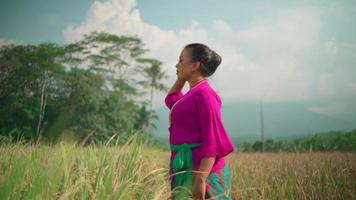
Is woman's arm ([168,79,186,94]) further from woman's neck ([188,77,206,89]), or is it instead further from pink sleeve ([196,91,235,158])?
pink sleeve ([196,91,235,158])

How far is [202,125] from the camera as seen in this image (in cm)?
206

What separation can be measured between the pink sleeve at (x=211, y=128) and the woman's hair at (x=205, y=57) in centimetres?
18

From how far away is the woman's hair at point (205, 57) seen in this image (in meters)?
2.19

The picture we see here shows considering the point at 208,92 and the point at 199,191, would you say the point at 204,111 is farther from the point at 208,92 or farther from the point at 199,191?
the point at 199,191

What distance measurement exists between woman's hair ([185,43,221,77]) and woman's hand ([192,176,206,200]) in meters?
0.63

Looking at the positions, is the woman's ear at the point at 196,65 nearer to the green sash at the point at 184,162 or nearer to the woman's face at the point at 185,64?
the woman's face at the point at 185,64

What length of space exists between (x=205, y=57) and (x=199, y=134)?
0.45 metres

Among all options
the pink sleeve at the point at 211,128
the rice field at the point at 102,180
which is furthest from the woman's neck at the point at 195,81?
the rice field at the point at 102,180

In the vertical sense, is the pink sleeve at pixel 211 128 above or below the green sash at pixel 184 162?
above

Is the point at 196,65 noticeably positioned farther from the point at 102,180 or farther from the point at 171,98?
the point at 102,180

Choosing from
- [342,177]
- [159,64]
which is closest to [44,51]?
[159,64]

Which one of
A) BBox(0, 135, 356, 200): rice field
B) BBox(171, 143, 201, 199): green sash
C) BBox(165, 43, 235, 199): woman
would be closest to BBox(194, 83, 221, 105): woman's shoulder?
BBox(165, 43, 235, 199): woman

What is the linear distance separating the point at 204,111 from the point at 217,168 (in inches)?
13.5

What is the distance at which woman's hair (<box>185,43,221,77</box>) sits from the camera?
2.19 meters
